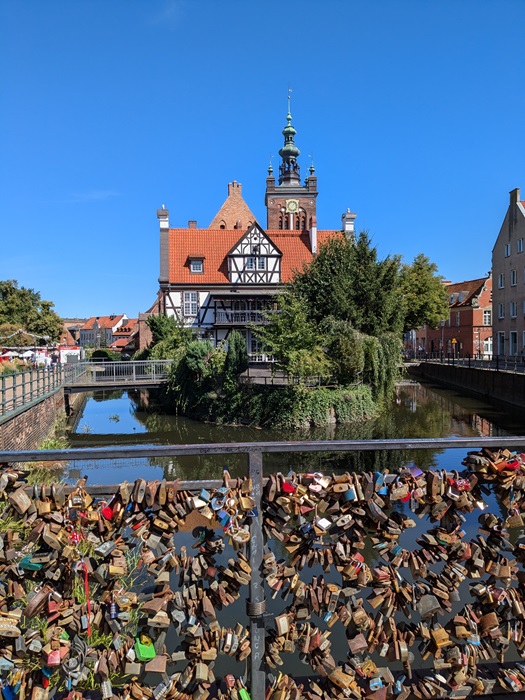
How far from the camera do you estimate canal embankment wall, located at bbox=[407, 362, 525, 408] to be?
28312 mm

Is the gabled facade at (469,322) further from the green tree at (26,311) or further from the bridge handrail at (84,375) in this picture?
the green tree at (26,311)

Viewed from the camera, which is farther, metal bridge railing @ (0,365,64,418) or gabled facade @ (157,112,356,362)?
gabled facade @ (157,112,356,362)

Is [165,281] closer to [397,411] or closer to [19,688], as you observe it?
[397,411]

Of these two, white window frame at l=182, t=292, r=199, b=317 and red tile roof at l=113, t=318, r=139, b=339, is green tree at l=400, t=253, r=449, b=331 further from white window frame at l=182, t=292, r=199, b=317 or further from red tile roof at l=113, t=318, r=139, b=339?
red tile roof at l=113, t=318, r=139, b=339

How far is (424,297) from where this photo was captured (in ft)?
164

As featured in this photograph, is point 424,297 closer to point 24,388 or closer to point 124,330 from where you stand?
point 24,388

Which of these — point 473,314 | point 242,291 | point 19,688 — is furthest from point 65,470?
point 473,314

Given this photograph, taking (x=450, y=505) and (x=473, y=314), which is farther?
(x=473, y=314)

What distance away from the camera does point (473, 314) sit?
57.3m

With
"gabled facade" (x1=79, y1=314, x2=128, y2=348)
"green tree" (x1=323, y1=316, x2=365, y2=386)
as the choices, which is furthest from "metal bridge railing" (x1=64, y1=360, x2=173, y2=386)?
"gabled facade" (x1=79, y1=314, x2=128, y2=348)

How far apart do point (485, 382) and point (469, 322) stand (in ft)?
84.4

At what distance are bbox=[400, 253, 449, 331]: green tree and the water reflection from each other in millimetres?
12948

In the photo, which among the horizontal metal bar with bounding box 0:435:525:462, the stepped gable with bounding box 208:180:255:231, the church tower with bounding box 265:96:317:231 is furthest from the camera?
the church tower with bounding box 265:96:317:231

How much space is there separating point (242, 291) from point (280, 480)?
39.7m
